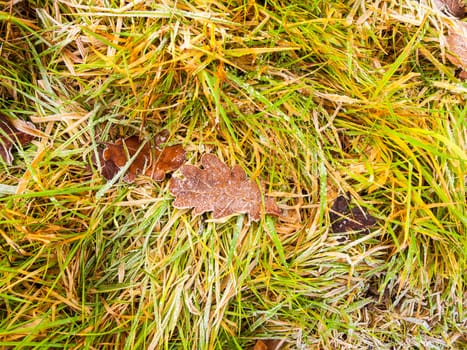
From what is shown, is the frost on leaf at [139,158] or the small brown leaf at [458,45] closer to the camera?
the frost on leaf at [139,158]

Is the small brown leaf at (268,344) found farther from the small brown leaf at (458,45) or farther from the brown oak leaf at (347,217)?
the small brown leaf at (458,45)

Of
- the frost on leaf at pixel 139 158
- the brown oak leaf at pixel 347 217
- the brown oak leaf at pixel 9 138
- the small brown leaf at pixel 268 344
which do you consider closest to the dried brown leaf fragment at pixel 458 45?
the brown oak leaf at pixel 347 217

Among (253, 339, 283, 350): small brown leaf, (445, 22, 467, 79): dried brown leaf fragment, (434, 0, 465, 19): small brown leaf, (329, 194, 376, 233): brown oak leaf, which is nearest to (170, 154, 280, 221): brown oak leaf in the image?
(329, 194, 376, 233): brown oak leaf

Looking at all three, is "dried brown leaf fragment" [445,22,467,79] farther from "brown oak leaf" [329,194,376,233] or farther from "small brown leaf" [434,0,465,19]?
"brown oak leaf" [329,194,376,233]

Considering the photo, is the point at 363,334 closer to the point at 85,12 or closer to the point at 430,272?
the point at 430,272

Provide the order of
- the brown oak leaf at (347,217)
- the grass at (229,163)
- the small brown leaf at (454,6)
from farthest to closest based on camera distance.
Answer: the small brown leaf at (454,6)
the brown oak leaf at (347,217)
the grass at (229,163)

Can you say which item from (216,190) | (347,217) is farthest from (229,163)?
(347,217)
